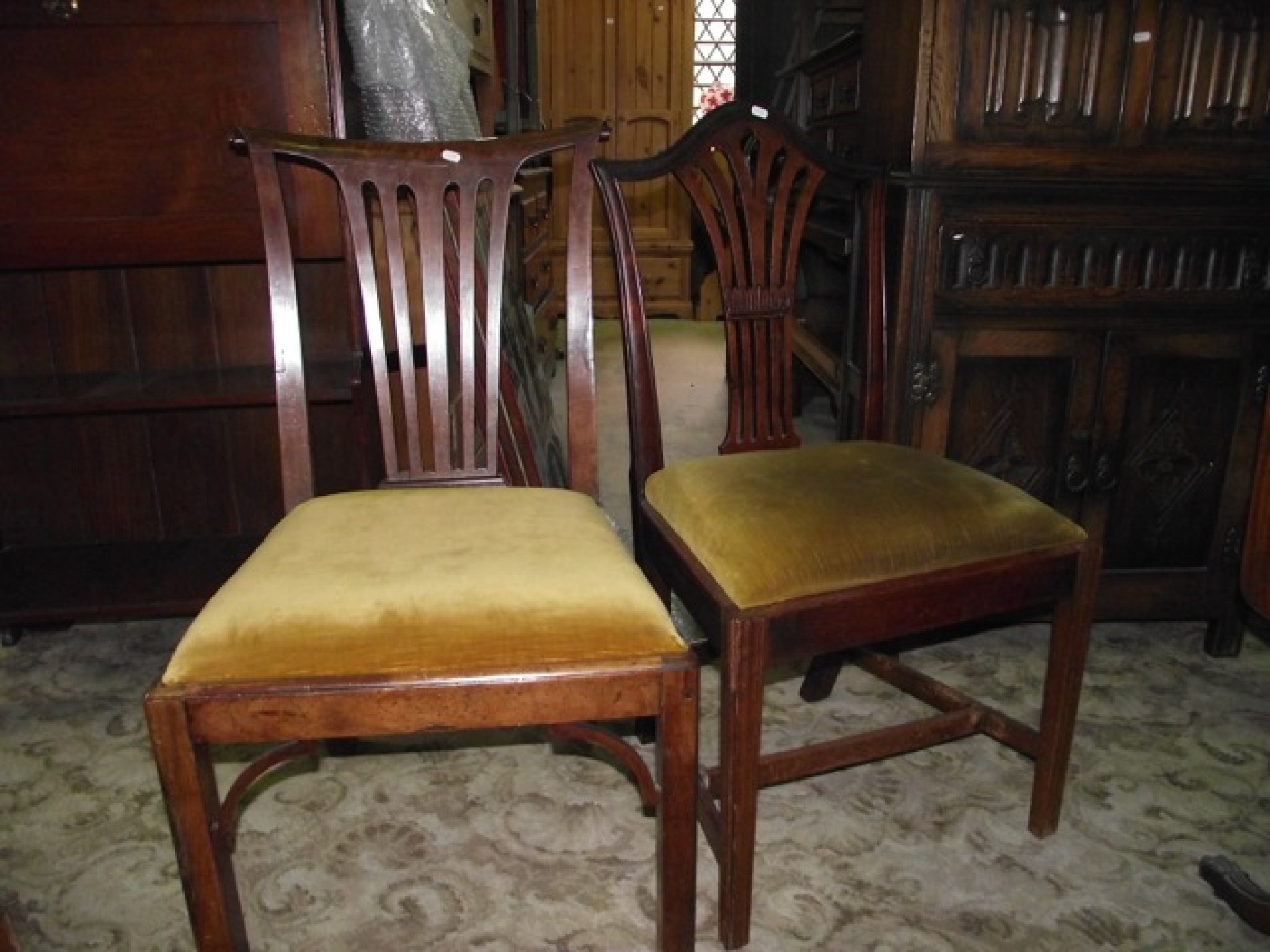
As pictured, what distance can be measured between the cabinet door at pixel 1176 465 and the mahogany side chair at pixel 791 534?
65cm

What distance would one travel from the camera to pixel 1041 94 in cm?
169

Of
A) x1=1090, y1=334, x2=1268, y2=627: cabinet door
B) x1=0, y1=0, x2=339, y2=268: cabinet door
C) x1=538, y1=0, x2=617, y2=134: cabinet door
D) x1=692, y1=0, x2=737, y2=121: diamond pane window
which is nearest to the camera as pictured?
x1=0, y1=0, x2=339, y2=268: cabinet door

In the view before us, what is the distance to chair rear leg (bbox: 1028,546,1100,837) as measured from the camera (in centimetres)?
128

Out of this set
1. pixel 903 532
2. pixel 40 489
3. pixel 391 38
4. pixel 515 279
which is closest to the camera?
pixel 903 532

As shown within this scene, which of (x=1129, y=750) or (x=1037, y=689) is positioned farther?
(x=1037, y=689)

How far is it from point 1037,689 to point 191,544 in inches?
72.9

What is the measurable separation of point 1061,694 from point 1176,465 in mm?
828

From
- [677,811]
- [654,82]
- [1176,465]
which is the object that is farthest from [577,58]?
[677,811]

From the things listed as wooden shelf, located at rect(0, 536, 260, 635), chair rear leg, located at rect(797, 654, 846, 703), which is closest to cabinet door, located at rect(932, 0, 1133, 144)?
chair rear leg, located at rect(797, 654, 846, 703)

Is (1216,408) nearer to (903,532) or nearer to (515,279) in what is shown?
(903,532)

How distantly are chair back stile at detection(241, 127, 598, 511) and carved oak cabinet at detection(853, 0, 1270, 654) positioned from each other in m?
0.72

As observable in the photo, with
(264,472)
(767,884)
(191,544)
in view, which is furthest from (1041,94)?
(191,544)

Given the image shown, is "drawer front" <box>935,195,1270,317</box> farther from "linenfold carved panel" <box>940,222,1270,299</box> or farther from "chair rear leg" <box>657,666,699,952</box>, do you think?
"chair rear leg" <box>657,666,699,952</box>

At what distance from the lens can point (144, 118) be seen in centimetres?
164
